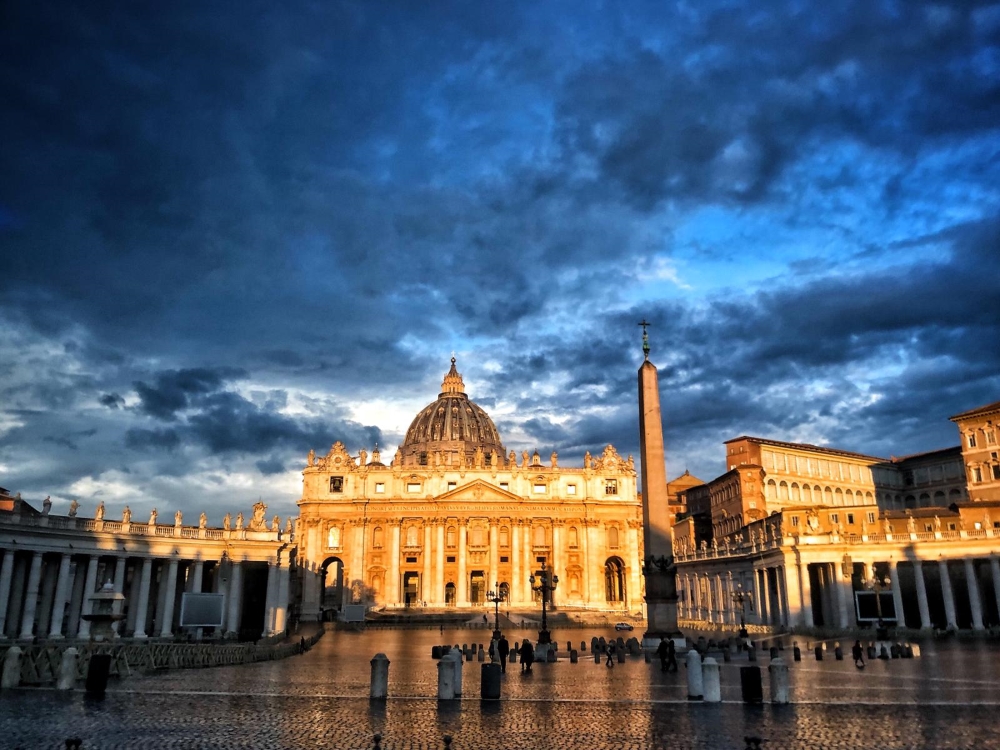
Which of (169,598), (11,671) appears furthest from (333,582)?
(11,671)

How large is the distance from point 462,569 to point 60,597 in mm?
53636

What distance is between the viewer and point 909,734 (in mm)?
13445

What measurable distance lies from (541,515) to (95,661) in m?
79.6

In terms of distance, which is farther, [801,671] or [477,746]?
[801,671]

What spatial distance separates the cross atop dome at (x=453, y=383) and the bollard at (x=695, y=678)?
4607 inches

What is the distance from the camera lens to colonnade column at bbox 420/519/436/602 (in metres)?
93.1

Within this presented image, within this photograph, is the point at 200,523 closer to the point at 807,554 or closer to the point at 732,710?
the point at 807,554

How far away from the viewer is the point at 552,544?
9612cm

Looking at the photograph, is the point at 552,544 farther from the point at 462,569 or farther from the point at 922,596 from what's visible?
the point at 922,596

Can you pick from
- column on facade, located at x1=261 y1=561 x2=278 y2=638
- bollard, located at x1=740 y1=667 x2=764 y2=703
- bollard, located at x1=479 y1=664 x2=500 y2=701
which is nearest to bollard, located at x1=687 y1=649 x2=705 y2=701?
bollard, located at x1=740 y1=667 x2=764 y2=703

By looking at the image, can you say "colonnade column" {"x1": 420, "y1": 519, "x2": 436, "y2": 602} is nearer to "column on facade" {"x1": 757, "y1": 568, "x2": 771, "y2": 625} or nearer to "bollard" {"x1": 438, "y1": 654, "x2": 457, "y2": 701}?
"column on facade" {"x1": 757, "y1": 568, "x2": 771, "y2": 625}

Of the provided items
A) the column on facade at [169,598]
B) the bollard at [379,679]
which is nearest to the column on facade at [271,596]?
the column on facade at [169,598]

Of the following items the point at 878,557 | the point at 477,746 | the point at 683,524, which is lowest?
the point at 477,746

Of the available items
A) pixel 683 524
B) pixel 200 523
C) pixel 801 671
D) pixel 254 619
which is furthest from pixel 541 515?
pixel 801 671
